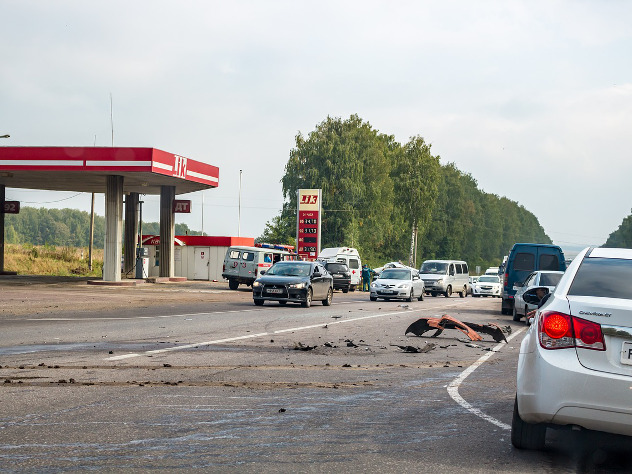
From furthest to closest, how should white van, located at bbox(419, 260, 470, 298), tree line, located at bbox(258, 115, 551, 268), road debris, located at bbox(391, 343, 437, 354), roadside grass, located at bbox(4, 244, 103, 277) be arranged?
tree line, located at bbox(258, 115, 551, 268) → roadside grass, located at bbox(4, 244, 103, 277) → white van, located at bbox(419, 260, 470, 298) → road debris, located at bbox(391, 343, 437, 354)

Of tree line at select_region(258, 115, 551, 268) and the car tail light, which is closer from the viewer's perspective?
the car tail light

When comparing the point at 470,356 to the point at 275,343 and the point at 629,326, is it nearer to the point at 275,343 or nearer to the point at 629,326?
the point at 275,343

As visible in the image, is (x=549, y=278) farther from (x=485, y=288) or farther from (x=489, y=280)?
(x=489, y=280)

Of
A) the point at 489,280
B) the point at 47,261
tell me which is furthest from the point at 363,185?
the point at 47,261

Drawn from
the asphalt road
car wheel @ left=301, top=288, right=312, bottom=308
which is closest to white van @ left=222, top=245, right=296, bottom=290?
car wheel @ left=301, top=288, right=312, bottom=308

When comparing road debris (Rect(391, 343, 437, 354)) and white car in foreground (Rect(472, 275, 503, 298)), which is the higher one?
road debris (Rect(391, 343, 437, 354))

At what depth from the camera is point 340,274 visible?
51031 millimetres

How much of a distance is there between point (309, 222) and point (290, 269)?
34.3m

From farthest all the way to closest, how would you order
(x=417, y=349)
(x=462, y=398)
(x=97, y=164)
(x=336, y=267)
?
(x=336, y=267), (x=97, y=164), (x=417, y=349), (x=462, y=398)

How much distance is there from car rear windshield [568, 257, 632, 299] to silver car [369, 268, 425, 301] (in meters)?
31.2

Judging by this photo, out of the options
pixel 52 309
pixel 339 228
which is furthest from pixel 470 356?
pixel 339 228

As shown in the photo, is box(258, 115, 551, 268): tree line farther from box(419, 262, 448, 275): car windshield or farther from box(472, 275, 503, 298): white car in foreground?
box(419, 262, 448, 275): car windshield

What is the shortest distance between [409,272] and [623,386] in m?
33.8

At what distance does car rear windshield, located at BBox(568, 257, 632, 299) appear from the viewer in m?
5.90
